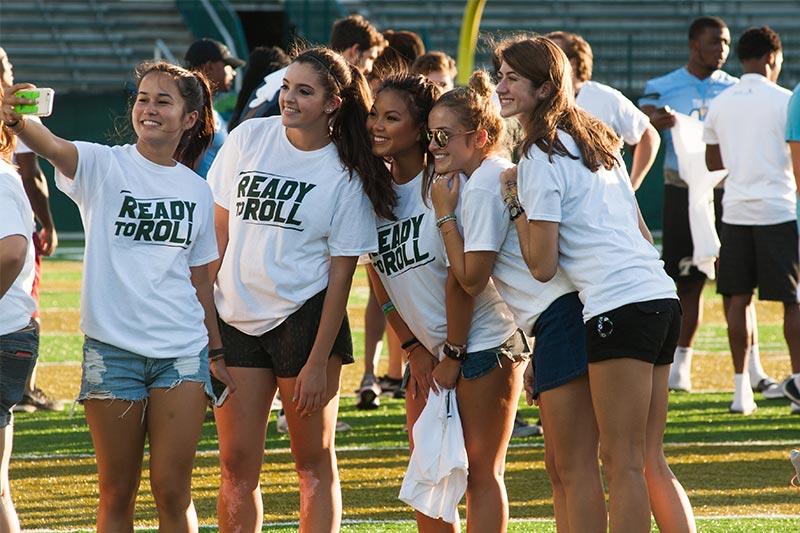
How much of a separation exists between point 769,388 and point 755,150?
63.0 inches

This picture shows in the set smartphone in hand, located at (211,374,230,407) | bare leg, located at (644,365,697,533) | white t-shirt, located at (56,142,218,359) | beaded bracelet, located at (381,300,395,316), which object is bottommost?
bare leg, located at (644,365,697,533)

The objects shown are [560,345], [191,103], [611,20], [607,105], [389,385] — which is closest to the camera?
[560,345]

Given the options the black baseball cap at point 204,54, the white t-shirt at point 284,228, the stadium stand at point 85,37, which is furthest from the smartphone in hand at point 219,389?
the stadium stand at point 85,37

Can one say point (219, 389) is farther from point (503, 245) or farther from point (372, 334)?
point (372, 334)

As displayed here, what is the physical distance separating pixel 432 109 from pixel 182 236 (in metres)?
0.94

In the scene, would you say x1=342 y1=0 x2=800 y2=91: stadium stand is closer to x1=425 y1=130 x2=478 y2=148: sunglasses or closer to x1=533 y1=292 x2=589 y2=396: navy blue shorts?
x1=425 y1=130 x2=478 y2=148: sunglasses

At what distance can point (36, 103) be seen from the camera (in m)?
3.92

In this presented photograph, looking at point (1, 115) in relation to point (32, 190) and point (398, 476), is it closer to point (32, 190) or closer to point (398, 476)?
point (398, 476)

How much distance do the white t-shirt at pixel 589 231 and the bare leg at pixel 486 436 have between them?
0.49 metres

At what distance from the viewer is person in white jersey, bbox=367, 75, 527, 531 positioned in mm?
4656

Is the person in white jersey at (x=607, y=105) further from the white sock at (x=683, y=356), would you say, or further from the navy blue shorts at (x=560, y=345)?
the navy blue shorts at (x=560, y=345)

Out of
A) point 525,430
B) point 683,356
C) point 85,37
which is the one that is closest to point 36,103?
point 525,430

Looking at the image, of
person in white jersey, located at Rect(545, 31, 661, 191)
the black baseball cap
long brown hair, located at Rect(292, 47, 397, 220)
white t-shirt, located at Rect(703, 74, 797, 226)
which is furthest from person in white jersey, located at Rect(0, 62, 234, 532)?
white t-shirt, located at Rect(703, 74, 797, 226)

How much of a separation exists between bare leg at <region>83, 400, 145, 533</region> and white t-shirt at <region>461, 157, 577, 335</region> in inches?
46.5
